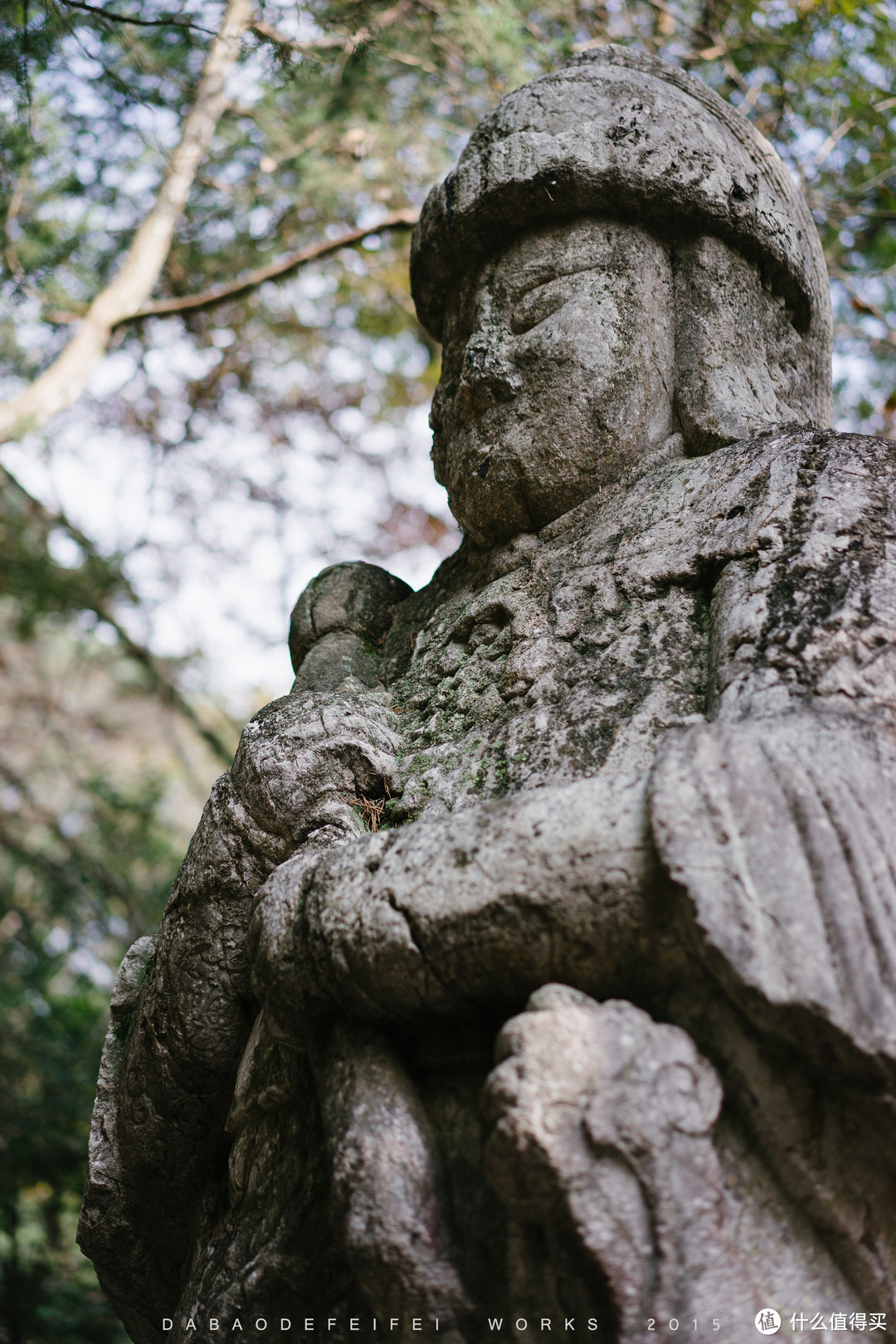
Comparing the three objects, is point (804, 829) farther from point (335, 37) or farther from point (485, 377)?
point (335, 37)

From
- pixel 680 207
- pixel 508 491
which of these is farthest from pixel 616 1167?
pixel 680 207

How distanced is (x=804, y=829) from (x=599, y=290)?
134 centimetres

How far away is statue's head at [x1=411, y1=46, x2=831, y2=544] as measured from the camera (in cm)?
211

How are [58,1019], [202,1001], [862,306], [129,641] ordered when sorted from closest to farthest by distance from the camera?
[202,1001] < [862,306] < [58,1019] < [129,641]

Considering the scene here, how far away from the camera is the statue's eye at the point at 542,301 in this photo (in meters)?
2.15

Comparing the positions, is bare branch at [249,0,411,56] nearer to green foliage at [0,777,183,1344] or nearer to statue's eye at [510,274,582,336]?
statue's eye at [510,274,582,336]

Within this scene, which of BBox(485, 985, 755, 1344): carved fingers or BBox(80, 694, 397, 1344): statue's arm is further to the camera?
BBox(80, 694, 397, 1344): statue's arm

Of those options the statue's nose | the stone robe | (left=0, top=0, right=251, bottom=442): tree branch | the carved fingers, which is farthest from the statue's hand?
(left=0, top=0, right=251, bottom=442): tree branch

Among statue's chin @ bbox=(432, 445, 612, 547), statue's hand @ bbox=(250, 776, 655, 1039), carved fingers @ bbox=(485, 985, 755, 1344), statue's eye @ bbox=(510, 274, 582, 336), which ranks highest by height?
statue's eye @ bbox=(510, 274, 582, 336)

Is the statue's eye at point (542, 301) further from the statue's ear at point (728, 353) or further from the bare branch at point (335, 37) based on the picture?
the bare branch at point (335, 37)

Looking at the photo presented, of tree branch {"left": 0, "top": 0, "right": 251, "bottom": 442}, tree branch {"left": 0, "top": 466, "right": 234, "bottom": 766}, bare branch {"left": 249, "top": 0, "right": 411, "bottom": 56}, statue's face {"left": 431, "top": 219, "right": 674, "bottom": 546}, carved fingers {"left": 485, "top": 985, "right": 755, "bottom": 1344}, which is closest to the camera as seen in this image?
carved fingers {"left": 485, "top": 985, "right": 755, "bottom": 1344}

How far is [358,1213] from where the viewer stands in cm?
127

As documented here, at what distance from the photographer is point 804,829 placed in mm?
1239

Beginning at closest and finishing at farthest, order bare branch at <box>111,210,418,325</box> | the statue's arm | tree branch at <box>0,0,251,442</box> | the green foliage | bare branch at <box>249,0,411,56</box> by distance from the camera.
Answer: the statue's arm < bare branch at <box>249,0,411,56</box> < tree branch at <box>0,0,251,442</box> < bare branch at <box>111,210,418,325</box> < the green foliage
